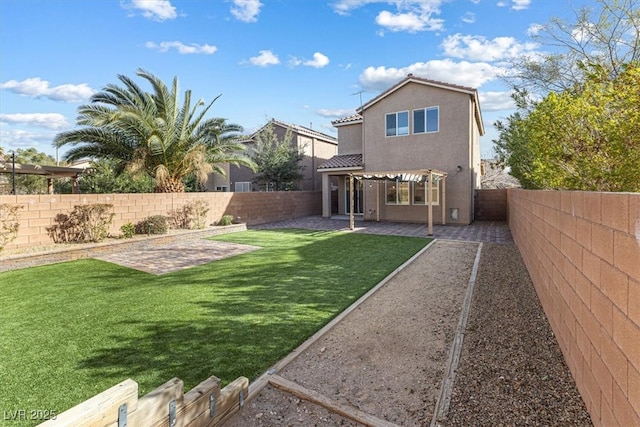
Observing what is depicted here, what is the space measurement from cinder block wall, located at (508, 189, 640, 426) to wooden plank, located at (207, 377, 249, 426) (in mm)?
3079

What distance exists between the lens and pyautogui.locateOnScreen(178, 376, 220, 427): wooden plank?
2863mm

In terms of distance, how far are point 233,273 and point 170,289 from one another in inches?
67.9

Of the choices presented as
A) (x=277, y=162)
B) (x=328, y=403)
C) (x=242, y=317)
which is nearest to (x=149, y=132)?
(x=277, y=162)

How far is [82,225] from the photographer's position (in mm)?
12297

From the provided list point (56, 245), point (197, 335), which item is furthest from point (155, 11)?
point (197, 335)

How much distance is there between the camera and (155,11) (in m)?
14.1

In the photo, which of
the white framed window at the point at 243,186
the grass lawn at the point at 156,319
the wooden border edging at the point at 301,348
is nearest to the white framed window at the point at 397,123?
the grass lawn at the point at 156,319

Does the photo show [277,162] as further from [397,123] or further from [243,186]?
[397,123]

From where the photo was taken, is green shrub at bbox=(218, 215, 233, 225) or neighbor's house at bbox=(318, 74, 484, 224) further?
neighbor's house at bbox=(318, 74, 484, 224)

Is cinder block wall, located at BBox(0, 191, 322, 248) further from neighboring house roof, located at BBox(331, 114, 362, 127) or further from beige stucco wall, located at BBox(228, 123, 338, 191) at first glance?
neighboring house roof, located at BBox(331, 114, 362, 127)

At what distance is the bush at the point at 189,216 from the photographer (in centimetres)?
1612

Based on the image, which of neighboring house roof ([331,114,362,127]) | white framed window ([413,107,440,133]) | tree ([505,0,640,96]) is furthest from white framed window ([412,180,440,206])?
tree ([505,0,640,96])

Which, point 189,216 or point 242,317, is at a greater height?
point 189,216

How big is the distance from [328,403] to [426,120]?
18696mm
